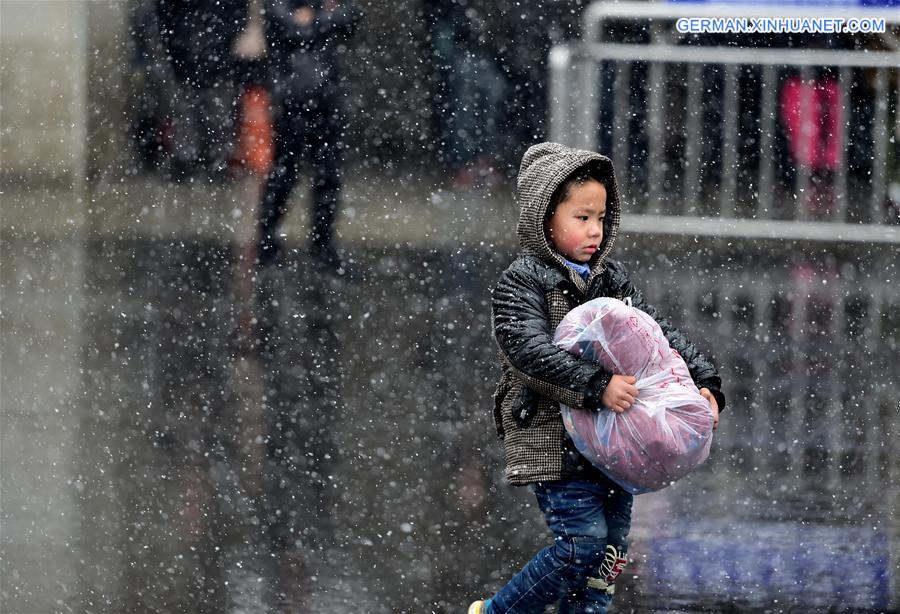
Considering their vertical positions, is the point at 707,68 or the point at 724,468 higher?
the point at 707,68

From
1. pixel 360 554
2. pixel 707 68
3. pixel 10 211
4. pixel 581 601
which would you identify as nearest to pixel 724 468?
pixel 360 554

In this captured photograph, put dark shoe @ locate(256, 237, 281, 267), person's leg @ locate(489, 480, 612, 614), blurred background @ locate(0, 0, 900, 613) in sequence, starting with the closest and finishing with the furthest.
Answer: person's leg @ locate(489, 480, 612, 614) → blurred background @ locate(0, 0, 900, 613) → dark shoe @ locate(256, 237, 281, 267)

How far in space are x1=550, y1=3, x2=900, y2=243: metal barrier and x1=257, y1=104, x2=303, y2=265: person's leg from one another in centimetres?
226

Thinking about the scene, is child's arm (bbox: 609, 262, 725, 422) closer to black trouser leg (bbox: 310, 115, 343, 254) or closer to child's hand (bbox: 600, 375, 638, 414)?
child's hand (bbox: 600, 375, 638, 414)

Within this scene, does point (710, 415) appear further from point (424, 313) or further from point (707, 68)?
point (707, 68)

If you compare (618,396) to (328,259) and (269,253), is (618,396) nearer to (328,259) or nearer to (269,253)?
(269,253)

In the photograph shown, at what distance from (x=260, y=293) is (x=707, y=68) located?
3.86 meters

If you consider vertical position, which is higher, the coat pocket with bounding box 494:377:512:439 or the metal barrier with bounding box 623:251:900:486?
the coat pocket with bounding box 494:377:512:439

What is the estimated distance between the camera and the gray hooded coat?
3385mm

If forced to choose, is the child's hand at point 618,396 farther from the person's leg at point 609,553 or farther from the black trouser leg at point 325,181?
the black trouser leg at point 325,181

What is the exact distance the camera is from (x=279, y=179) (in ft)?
32.9

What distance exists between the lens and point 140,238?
39.4 ft

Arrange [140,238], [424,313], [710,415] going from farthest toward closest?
[140,238] → [424,313] → [710,415]

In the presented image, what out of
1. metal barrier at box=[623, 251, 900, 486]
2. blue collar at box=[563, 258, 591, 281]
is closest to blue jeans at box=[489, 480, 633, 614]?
blue collar at box=[563, 258, 591, 281]
